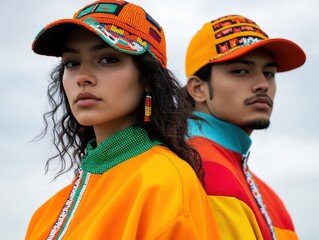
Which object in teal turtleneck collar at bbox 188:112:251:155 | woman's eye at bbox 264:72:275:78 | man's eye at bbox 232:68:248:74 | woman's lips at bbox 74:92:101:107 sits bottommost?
teal turtleneck collar at bbox 188:112:251:155

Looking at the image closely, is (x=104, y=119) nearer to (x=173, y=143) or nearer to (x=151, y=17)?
(x=173, y=143)

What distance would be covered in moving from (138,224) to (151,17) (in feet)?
3.09

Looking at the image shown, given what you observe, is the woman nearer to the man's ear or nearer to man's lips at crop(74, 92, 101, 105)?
man's lips at crop(74, 92, 101, 105)

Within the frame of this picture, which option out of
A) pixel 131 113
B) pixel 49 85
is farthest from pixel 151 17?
pixel 49 85

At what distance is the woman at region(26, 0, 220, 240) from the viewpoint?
2516 millimetres

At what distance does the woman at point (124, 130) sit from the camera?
2516 millimetres

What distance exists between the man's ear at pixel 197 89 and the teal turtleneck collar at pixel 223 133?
0.53 ft

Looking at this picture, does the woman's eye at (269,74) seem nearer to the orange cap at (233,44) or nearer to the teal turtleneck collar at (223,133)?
the orange cap at (233,44)

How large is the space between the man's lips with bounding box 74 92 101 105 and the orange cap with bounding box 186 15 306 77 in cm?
120

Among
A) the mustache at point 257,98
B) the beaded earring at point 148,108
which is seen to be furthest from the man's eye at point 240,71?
the beaded earring at point 148,108

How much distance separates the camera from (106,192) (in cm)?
272

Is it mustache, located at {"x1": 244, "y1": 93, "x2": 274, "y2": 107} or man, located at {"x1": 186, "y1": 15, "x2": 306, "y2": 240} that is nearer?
man, located at {"x1": 186, "y1": 15, "x2": 306, "y2": 240}

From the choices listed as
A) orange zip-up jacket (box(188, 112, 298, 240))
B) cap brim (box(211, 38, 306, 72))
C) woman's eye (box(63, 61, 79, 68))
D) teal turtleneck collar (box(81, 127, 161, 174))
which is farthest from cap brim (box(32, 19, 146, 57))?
cap brim (box(211, 38, 306, 72))

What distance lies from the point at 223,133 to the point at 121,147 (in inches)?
41.9
